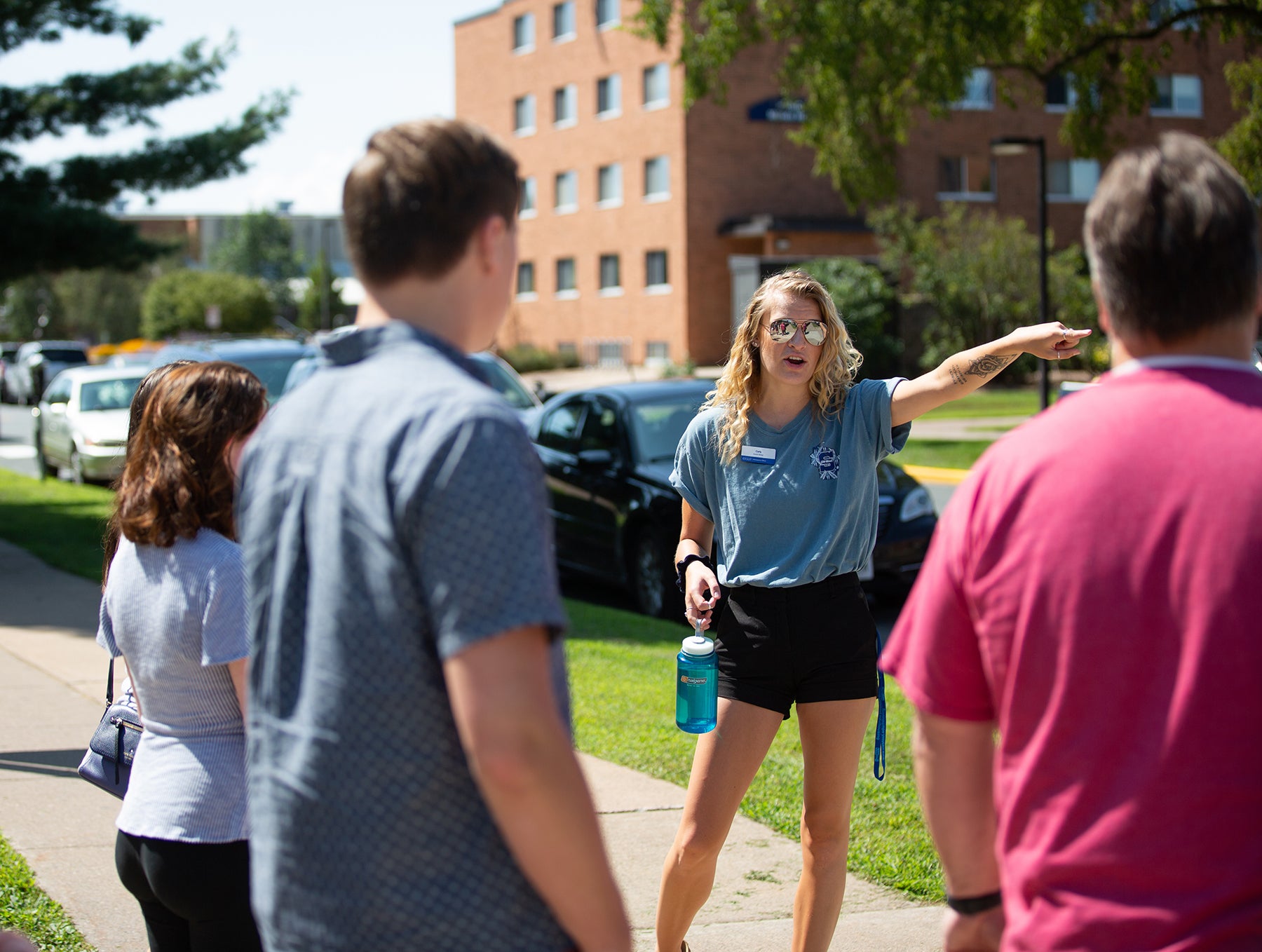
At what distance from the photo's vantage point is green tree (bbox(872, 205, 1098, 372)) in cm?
3612

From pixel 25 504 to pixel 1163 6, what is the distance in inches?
640

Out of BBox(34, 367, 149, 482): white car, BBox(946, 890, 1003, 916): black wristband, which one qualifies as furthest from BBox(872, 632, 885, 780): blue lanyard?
BBox(34, 367, 149, 482): white car

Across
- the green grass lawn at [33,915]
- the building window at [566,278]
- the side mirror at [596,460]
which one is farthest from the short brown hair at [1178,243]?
the building window at [566,278]

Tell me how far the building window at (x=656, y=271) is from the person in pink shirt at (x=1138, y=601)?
42692 mm

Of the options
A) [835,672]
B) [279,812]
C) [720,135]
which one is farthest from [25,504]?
[720,135]

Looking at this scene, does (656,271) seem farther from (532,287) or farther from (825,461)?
(825,461)

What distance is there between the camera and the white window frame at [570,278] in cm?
4872

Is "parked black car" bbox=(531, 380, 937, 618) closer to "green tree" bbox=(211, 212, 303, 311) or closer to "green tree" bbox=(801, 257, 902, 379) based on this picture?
"green tree" bbox=(801, 257, 902, 379)

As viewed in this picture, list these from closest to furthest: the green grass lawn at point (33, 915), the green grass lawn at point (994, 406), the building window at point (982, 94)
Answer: the green grass lawn at point (33, 915), the green grass lawn at point (994, 406), the building window at point (982, 94)

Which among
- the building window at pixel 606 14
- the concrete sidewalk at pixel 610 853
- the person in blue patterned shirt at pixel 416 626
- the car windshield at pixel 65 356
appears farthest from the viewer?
the building window at pixel 606 14

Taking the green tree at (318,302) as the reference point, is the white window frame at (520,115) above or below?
above

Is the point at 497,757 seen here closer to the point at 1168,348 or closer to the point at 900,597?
the point at 1168,348

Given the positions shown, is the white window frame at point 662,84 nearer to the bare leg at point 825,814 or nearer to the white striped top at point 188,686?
the bare leg at point 825,814

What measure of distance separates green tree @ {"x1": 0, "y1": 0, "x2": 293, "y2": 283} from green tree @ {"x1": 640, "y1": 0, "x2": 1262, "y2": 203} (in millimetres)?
6643
